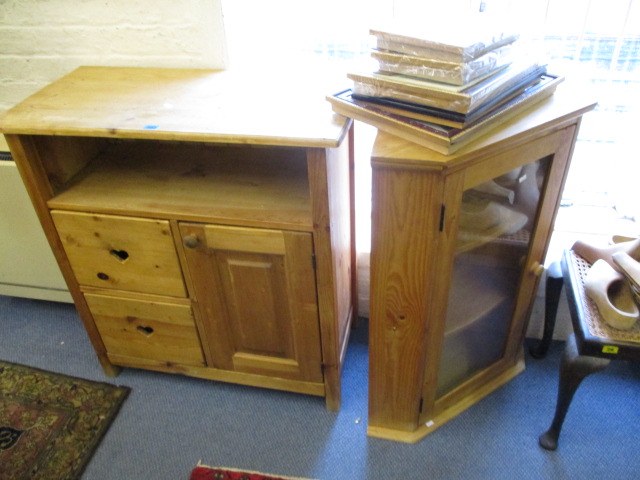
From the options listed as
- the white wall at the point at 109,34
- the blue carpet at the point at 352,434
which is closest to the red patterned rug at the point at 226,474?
the blue carpet at the point at 352,434

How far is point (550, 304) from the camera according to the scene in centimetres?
149

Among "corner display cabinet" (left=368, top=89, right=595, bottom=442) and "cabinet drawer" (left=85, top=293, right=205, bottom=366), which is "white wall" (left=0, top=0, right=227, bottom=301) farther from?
"corner display cabinet" (left=368, top=89, right=595, bottom=442)

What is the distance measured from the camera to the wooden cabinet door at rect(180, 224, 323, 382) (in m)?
1.22

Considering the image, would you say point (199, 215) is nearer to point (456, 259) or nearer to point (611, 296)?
point (456, 259)

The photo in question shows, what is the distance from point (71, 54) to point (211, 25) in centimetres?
45

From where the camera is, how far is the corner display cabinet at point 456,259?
3.25ft

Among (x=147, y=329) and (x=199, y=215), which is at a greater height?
(x=199, y=215)

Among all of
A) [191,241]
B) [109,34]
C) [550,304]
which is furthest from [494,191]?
[109,34]

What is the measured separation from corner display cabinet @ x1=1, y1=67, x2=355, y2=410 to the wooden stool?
0.57 m

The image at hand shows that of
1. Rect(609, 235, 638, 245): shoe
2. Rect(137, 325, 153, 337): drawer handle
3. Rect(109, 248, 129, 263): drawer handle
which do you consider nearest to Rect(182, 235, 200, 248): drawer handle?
Rect(109, 248, 129, 263): drawer handle

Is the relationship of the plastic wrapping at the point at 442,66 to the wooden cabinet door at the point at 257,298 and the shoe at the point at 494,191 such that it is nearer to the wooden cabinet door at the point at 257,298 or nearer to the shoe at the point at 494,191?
the shoe at the point at 494,191

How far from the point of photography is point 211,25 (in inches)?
54.6

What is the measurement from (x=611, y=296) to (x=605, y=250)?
0.44 ft

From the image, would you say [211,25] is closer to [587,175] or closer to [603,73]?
[603,73]
